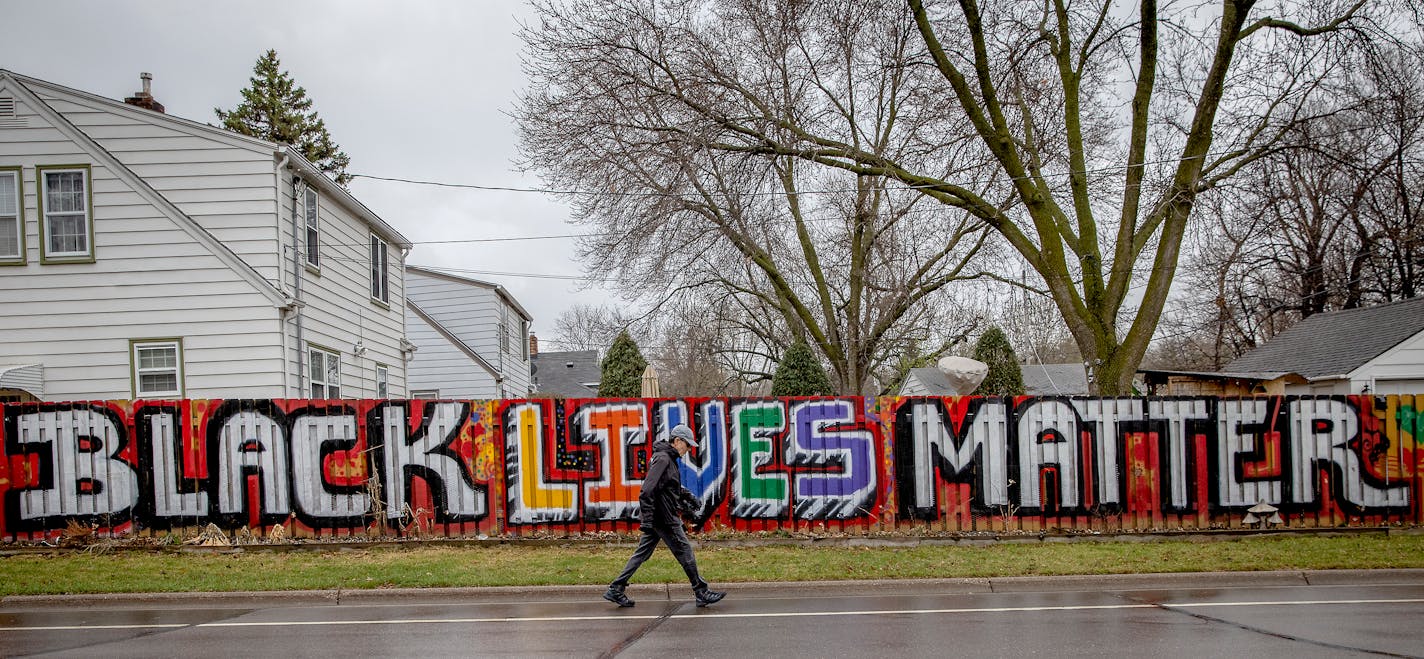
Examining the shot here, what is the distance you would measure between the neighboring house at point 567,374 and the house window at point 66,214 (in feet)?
97.2

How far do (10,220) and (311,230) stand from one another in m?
4.26

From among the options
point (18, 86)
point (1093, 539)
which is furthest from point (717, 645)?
point (18, 86)

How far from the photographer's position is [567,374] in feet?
160

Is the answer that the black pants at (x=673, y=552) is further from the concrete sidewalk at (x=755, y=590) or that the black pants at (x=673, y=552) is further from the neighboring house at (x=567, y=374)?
the neighboring house at (x=567, y=374)

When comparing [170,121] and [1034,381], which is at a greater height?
[170,121]

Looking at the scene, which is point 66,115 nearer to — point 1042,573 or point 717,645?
point 717,645

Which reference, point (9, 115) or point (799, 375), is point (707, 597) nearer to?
point (9, 115)

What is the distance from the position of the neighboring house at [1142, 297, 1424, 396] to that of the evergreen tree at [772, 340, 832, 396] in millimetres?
8897

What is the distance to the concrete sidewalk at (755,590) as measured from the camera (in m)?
10.1

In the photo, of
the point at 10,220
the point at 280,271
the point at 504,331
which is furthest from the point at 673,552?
the point at 504,331

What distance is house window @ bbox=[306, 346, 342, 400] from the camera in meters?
17.0

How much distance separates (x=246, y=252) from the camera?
15.8m

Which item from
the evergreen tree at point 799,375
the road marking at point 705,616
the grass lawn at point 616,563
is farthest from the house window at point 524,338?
the road marking at point 705,616

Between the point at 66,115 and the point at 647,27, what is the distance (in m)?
9.67
